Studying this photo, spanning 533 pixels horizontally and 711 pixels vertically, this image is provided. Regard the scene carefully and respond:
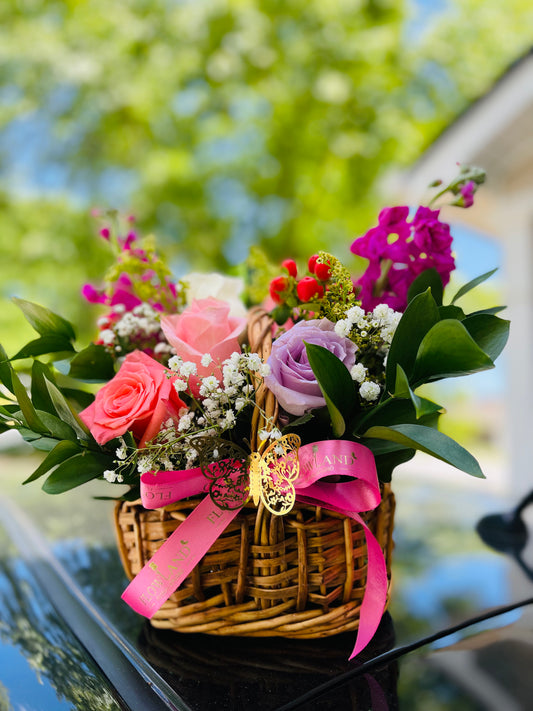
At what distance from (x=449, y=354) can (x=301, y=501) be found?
21 centimetres

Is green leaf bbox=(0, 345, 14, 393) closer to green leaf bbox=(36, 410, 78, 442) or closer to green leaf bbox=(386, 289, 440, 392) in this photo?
green leaf bbox=(36, 410, 78, 442)

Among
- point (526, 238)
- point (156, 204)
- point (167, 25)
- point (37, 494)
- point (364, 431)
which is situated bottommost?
point (364, 431)

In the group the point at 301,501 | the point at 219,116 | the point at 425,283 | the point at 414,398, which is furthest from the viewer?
the point at 219,116

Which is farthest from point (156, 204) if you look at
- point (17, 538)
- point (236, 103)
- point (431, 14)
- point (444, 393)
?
point (17, 538)

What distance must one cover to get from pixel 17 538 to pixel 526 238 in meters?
3.57

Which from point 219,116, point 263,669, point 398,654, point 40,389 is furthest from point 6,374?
point 219,116

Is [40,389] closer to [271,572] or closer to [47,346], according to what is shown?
[47,346]

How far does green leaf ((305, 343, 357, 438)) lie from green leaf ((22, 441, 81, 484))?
0.27 m

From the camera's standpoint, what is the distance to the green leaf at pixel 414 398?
1.53 feet

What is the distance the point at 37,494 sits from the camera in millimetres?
1535

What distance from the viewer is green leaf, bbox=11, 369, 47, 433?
1.94ft

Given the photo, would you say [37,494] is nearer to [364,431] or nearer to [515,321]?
[364,431]

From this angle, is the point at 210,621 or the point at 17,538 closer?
the point at 210,621

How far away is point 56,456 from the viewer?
60cm
